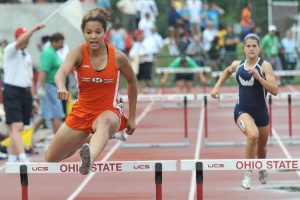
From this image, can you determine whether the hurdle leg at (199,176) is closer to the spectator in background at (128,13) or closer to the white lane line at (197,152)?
the white lane line at (197,152)

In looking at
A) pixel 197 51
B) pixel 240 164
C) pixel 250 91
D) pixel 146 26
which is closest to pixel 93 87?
pixel 240 164

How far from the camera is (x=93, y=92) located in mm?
9711

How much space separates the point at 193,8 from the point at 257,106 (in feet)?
68.7

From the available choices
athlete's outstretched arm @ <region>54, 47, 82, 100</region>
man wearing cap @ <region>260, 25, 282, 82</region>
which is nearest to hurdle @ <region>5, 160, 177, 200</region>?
athlete's outstretched arm @ <region>54, 47, 82, 100</region>

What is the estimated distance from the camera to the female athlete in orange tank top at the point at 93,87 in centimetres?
952

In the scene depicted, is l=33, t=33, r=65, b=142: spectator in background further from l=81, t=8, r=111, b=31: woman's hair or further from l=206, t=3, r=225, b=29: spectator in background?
l=206, t=3, r=225, b=29: spectator in background

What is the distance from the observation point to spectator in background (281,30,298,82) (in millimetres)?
30891

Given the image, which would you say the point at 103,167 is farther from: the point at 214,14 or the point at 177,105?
the point at 214,14

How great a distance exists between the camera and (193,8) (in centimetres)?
3275

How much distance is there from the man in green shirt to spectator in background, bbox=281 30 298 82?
3.88m

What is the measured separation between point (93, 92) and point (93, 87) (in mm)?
62

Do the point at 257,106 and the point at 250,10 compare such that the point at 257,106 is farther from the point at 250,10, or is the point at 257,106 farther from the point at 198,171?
the point at 250,10

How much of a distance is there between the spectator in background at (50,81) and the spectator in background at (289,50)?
14929 millimetres

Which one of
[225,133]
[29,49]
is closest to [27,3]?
[29,49]
